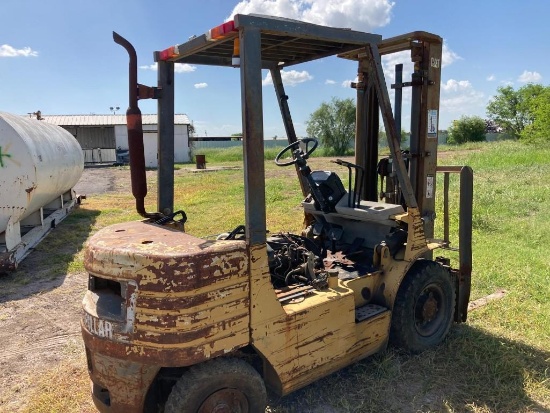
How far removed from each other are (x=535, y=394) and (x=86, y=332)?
337 cm

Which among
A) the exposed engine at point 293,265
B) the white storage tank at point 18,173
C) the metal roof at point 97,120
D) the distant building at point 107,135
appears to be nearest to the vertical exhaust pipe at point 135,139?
the exposed engine at point 293,265

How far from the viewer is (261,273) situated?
9.76 feet

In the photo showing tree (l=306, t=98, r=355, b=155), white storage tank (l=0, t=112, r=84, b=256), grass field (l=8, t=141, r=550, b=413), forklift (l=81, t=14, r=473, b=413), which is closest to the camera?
forklift (l=81, t=14, r=473, b=413)

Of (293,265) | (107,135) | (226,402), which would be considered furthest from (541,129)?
(226,402)

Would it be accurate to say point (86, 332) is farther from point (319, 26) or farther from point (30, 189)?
point (30, 189)

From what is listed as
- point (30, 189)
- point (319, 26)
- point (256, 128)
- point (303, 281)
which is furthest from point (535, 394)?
point (30, 189)

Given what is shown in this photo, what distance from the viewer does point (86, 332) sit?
2994mm

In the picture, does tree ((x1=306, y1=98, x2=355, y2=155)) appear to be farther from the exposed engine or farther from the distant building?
the exposed engine

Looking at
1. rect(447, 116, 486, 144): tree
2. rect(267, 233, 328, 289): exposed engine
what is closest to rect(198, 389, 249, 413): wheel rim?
rect(267, 233, 328, 289): exposed engine

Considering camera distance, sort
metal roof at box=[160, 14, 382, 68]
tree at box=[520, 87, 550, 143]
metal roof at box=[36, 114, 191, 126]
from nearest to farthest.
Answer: metal roof at box=[160, 14, 382, 68] → tree at box=[520, 87, 550, 143] → metal roof at box=[36, 114, 191, 126]

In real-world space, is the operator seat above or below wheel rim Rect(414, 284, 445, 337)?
above

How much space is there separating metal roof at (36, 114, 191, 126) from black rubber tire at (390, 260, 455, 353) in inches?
1351

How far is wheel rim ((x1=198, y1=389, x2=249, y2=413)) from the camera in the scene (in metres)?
2.91

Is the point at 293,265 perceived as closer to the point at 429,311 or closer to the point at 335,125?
the point at 429,311
